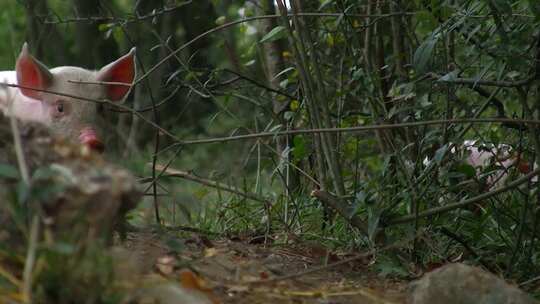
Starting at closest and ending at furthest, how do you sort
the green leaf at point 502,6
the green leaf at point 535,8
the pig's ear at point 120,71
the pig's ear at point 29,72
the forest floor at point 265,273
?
the forest floor at point 265,273 < the green leaf at point 502,6 < the green leaf at point 535,8 < the pig's ear at point 29,72 < the pig's ear at point 120,71

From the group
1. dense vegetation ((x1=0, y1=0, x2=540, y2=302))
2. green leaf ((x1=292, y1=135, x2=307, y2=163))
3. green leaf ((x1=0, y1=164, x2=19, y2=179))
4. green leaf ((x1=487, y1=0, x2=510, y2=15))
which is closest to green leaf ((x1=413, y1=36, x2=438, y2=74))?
dense vegetation ((x1=0, y1=0, x2=540, y2=302))

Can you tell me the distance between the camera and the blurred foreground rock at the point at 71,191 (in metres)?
2.03

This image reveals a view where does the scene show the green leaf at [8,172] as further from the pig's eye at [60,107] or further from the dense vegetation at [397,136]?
the pig's eye at [60,107]

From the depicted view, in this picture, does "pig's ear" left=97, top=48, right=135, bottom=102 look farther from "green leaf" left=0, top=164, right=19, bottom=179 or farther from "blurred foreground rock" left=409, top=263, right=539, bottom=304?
"green leaf" left=0, top=164, right=19, bottom=179

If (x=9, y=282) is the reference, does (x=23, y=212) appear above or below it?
above

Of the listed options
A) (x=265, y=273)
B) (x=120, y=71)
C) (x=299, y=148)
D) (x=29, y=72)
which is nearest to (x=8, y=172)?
(x=265, y=273)

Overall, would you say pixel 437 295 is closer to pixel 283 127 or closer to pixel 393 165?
pixel 393 165

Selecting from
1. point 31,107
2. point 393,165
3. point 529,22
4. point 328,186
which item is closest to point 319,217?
point 328,186

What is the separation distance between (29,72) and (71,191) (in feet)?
11.4

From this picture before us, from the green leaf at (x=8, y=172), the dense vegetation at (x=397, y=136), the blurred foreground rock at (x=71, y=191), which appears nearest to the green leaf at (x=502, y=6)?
the dense vegetation at (x=397, y=136)

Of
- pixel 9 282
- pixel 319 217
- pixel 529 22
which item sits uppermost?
pixel 529 22

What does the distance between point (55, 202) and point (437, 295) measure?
1.19 metres

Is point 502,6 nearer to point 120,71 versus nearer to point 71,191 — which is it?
point 71,191

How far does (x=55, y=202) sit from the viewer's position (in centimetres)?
207
